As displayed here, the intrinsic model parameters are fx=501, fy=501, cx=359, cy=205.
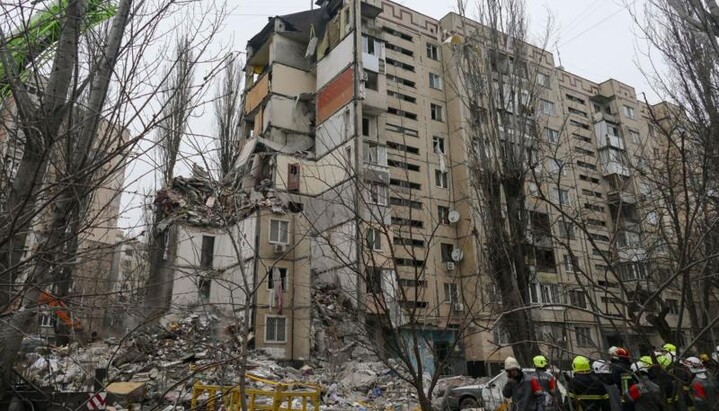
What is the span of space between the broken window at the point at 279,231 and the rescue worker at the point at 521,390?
52.9 feet

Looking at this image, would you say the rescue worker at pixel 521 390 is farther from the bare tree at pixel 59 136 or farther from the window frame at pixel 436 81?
the window frame at pixel 436 81

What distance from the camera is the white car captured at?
12549mm

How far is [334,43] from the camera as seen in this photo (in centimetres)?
2973

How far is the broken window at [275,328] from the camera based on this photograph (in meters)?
20.3

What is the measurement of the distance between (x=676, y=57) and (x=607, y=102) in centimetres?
3586

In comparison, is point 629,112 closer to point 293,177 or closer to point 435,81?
point 435,81

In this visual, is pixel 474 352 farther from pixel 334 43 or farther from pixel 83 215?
pixel 83 215

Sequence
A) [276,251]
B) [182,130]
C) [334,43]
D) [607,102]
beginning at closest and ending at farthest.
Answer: [182,130], [276,251], [334,43], [607,102]

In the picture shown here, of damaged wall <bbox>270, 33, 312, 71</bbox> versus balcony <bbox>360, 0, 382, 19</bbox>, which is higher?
balcony <bbox>360, 0, 382, 19</bbox>

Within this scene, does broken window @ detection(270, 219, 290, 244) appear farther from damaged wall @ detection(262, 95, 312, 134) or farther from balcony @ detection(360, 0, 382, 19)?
balcony @ detection(360, 0, 382, 19)

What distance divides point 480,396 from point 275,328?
985 cm

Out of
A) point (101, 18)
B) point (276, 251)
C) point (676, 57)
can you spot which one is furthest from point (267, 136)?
point (101, 18)

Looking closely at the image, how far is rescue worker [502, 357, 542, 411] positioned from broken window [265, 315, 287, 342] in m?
14.4

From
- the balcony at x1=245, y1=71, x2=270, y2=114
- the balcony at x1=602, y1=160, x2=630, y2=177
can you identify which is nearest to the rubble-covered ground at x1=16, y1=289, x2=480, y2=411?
the balcony at x1=602, y1=160, x2=630, y2=177
